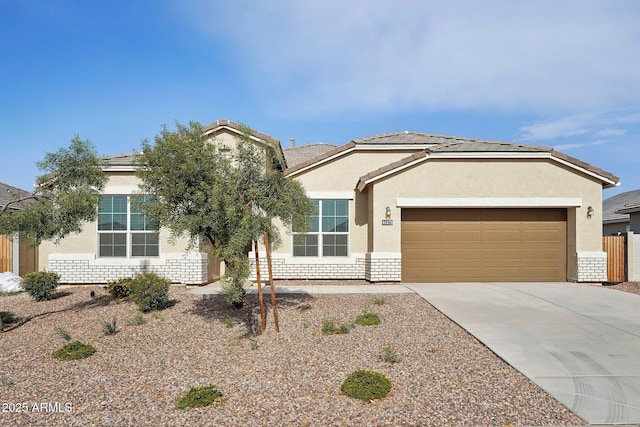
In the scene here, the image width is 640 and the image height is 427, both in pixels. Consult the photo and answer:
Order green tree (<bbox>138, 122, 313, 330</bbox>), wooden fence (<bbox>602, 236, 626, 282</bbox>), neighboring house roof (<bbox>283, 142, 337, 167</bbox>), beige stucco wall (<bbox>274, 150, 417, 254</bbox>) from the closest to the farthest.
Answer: green tree (<bbox>138, 122, 313, 330</bbox>) < wooden fence (<bbox>602, 236, 626, 282</bbox>) < beige stucco wall (<bbox>274, 150, 417, 254</bbox>) < neighboring house roof (<bbox>283, 142, 337, 167</bbox>)

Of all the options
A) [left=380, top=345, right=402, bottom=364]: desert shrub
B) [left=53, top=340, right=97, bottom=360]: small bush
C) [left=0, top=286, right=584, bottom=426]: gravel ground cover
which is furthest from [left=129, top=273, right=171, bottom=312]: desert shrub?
[left=380, top=345, right=402, bottom=364]: desert shrub

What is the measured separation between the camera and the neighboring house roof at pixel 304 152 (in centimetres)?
2175

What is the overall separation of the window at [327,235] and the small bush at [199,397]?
9330 mm

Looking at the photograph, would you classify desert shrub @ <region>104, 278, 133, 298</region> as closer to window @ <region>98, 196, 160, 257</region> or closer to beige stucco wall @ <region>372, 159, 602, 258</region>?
window @ <region>98, 196, 160, 257</region>

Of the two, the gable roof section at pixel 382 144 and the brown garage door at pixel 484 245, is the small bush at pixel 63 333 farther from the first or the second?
the brown garage door at pixel 484 245

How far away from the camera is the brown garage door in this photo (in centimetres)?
1356

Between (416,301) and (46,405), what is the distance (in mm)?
7949

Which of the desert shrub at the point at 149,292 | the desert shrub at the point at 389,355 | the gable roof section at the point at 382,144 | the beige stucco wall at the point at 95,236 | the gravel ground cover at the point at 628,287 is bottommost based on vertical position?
the gravel ground cover at the point at 628,287

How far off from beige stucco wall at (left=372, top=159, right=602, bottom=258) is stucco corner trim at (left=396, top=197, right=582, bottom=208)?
0.37 ft

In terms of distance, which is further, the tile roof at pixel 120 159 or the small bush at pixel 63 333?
the tile roof at pixel 120 159

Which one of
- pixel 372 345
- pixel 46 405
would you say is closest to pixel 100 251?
pixel 46 405

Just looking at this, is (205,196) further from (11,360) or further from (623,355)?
(623,355)

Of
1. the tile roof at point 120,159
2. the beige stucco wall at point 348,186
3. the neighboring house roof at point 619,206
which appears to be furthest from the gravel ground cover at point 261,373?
the neighboring house roof at point 619,206

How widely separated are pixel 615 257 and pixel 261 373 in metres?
13.5
